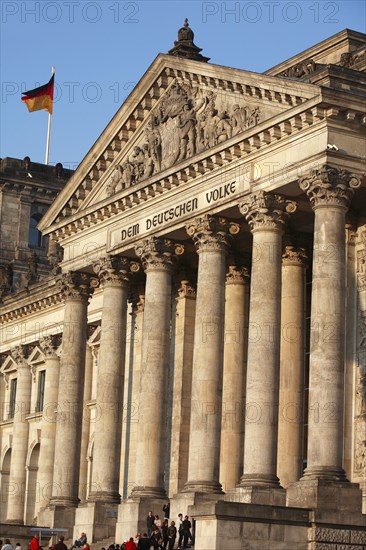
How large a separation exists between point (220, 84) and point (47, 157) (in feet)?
151

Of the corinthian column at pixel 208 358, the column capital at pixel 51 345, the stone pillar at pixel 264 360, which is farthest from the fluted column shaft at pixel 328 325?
the column capital at pixel 51 345

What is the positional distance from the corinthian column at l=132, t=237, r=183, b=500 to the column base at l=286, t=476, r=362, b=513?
10550 mm

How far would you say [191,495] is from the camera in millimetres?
47094

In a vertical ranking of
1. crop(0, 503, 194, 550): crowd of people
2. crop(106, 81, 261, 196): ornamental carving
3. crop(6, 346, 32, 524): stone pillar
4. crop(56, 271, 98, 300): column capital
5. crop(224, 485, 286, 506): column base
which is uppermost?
crop(106, 81, 261, 196): ornamental carving

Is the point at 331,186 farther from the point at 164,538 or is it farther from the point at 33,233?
the point at 33,233

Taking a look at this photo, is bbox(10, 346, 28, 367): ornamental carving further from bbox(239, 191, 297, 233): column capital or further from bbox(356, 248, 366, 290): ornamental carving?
bbox(356, 248, 366, 290): ornamental carving

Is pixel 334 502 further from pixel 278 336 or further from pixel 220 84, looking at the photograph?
pixel 220 84

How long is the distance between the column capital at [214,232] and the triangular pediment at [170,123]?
2.33 metres

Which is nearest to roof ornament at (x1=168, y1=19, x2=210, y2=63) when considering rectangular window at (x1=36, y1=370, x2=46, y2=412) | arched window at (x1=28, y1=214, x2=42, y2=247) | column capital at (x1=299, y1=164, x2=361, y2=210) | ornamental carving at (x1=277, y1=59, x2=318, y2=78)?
ornamental carving at (x1=277, y1=59, x2=318, y2=78)

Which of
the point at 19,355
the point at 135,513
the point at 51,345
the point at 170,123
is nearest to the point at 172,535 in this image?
the point at 135,513

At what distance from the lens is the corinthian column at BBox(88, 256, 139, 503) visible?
179ft

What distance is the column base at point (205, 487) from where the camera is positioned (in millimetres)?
47469

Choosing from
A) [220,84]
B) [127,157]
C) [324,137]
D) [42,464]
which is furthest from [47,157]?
[324,137]

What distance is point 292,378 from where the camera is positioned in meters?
49.6
